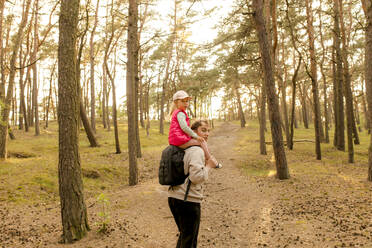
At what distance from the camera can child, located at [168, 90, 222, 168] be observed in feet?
9.39

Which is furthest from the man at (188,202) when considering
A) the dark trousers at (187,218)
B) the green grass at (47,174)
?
the green grass at (47,174)

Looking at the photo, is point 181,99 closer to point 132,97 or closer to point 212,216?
point 212,216

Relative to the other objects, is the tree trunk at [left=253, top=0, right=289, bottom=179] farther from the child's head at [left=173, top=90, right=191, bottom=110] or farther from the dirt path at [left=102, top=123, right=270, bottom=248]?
the child's head at [left=173, top=90, right=191, bottom=110]

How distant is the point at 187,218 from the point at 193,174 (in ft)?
1.85

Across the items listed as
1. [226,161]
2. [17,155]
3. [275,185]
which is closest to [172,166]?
[275,185]

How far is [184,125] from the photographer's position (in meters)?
3.01

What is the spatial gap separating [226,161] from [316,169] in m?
4.84

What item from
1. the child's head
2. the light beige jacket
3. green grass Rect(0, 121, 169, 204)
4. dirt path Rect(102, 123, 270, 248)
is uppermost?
the child's head

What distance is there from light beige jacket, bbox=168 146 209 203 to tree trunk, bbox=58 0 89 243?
9.63 ft

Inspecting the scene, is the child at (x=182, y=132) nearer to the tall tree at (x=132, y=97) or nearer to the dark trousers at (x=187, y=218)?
the dark trousers at (x=187, y=218)

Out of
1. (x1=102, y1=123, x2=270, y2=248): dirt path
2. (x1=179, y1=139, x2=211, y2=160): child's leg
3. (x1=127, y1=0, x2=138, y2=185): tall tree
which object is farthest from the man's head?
(x1=127, y1=0, x2=138, y2=185): tall tree

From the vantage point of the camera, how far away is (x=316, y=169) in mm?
11867

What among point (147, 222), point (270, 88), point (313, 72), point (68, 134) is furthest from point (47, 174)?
point (313, 72)

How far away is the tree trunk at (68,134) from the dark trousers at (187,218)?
293 centimetres
